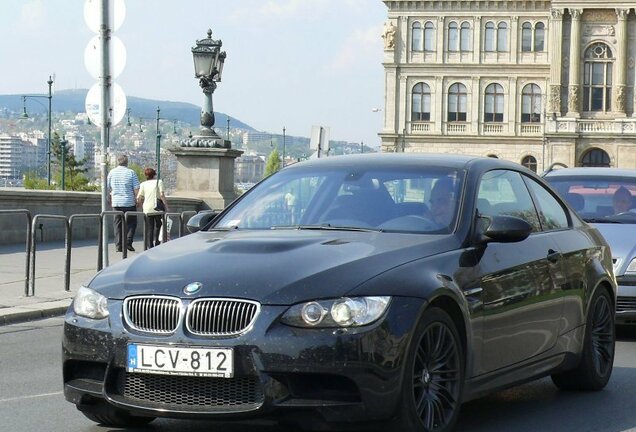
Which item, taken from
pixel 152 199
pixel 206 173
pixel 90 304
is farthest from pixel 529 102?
pixel 90 304

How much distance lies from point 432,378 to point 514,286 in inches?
44.4

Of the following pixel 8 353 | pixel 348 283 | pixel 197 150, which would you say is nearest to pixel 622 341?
pixel 8 353

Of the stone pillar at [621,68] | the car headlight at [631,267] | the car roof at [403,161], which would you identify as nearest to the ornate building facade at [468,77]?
the stone pillar at [621,68]

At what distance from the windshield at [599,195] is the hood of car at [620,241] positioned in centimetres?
42

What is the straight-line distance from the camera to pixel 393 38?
381 feet

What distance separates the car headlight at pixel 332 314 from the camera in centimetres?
607

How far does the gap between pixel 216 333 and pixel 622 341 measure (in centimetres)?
691

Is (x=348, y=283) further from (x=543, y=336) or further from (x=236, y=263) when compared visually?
(x=543, y=336)

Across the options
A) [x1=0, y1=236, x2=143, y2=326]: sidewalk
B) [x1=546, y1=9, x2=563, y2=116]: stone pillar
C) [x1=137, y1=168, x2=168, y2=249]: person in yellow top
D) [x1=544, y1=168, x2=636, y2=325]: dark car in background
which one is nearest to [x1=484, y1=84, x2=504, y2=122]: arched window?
[x1=546, y1=9, x2=563, y2=116]: stone pillar

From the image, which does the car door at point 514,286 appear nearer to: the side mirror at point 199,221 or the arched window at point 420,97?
the side mirror at point 199,221

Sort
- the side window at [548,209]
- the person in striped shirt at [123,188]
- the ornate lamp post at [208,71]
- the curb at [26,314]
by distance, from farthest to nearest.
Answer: the ornate lamp post at [208,71] < the person in striped shirt at [123,188] < the curb at [26,314] < the side window at [548,209]

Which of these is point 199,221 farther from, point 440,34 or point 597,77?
point 440,34

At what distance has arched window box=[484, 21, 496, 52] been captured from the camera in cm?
11612

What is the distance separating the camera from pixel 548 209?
342 inches
